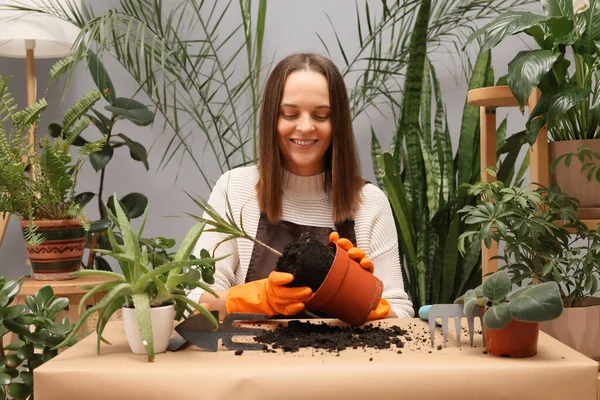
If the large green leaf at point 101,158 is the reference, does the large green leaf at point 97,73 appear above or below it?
above

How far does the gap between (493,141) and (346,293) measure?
0.92 metres

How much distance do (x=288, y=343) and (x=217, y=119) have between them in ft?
6.81

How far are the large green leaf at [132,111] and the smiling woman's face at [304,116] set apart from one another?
3.63ft

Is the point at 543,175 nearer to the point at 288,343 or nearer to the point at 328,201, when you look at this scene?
the point at 328,201

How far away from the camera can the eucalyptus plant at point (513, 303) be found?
0.79 meters

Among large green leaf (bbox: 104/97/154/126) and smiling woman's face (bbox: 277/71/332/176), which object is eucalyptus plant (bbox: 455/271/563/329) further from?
large green leaf (bbox: 104/97/154/126)

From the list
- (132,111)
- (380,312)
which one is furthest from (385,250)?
(132,111)

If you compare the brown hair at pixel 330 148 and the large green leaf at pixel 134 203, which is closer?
the brown hair at pixel 330 148

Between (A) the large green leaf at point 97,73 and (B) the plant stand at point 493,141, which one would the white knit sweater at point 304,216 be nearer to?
(B) the plant stand at point 493,141

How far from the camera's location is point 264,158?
5.51 feet

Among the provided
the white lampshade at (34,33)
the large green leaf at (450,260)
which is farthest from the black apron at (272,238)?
the white lampshade at (34,33)

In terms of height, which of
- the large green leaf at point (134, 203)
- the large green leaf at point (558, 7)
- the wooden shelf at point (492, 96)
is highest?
the large green leaf at point (558, 7)

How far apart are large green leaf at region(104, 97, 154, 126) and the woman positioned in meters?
0.90

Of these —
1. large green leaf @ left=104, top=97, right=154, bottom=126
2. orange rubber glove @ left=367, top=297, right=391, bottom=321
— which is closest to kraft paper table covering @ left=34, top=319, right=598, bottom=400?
orange rubber glove @ left=367, top=297, right=391, bottom=321
